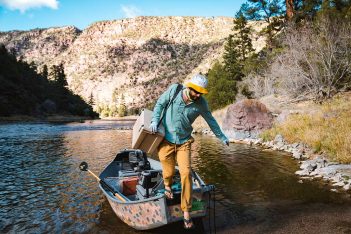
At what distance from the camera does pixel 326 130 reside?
1667 centimetres

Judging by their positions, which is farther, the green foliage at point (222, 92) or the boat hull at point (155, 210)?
the green foliage at point (222, 92)

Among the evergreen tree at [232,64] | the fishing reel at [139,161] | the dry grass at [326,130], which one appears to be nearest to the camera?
the fishing reel at [139,161]

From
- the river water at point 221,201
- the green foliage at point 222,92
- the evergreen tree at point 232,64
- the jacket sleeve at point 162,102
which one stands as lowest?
the river water at point 221,201

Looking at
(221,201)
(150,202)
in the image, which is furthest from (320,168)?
(150,202)

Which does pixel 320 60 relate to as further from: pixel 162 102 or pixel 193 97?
pixel 162 102

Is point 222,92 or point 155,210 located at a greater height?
point 222,92

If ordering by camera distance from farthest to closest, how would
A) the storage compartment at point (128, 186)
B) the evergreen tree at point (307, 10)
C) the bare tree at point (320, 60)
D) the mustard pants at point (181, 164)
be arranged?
the evergreen tree at point (307, 10) < the bare tree at point (320, 60) < the storage compartment at point (128, 186) < the mustard pants at point (181, 164)

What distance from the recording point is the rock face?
25312 mm

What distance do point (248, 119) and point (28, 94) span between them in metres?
70.0

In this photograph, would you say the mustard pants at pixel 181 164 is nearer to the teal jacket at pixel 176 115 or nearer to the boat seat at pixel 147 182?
the teal jacket at pixel 176 115

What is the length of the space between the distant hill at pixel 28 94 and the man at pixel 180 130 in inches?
2670

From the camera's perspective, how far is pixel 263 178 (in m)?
12.7

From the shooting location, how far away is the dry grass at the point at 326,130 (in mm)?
13857

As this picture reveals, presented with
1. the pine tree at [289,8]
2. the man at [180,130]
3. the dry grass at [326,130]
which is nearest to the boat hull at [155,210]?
the man at [180,130]
